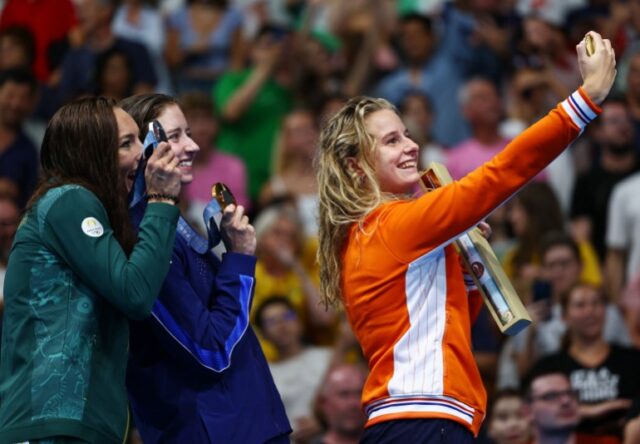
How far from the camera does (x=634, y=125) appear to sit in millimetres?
10312

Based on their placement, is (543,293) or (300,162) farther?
(300,162)

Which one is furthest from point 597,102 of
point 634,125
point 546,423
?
point 634,125

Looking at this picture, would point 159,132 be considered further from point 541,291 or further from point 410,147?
point 541,291

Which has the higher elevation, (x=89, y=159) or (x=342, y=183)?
(x=89, y=159)

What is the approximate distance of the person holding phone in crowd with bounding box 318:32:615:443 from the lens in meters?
4.55

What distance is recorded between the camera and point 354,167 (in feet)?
16.9

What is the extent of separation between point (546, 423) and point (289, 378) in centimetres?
182

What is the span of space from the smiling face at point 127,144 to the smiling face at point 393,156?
887 millimetres

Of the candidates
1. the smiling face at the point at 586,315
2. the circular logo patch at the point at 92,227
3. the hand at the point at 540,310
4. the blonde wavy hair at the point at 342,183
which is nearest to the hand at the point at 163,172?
the circular logo patch at the point at 92,227

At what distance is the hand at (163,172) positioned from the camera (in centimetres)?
455

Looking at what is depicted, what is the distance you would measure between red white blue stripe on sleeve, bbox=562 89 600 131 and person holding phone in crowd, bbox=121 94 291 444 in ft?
3.92

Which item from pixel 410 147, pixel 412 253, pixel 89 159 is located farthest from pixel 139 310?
pixel 410 147

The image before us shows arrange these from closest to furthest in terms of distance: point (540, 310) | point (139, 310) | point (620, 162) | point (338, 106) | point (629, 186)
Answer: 1. point (139, 310)
2. point (540, 310)
3. point (629, 186)
4. point (620, 162)
5. point (338, 106)

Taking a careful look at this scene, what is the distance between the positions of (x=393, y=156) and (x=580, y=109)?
0.79m
